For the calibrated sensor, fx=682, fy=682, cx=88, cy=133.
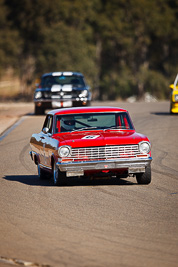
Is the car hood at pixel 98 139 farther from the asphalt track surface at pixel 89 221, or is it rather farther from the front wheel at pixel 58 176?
the asphalt track surface at pixel 89 221

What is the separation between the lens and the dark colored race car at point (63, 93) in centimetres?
2756

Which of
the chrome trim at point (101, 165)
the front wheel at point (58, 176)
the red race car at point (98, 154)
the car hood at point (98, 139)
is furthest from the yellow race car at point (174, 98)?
the chrome trim at point (101, 165)

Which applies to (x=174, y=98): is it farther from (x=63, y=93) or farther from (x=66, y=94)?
(x=63, y=93)

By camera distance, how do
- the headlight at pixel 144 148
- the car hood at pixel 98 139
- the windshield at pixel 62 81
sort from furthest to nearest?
1. the windshield at pixel 62 81
2. the headlight at pixel 144 148
3. the car hood at pixel 98 139

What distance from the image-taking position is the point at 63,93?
2767cm

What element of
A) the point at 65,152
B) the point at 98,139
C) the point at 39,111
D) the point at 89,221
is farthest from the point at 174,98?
the point at 89,221

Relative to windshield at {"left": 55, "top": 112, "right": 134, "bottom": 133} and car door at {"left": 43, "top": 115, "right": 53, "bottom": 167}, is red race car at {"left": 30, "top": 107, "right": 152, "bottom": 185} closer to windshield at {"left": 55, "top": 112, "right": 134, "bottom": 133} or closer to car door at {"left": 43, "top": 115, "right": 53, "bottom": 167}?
car door at {"left": 43, "top": 115, "right": 53, "bottom": 167}

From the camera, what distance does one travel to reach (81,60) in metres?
64.6

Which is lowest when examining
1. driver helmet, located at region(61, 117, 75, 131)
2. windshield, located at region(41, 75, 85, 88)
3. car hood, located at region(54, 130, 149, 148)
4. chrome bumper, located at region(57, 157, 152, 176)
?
windshield, located at region(41, 75, 85, 88)

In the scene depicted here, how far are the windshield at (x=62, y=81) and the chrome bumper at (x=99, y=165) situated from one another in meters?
17.1

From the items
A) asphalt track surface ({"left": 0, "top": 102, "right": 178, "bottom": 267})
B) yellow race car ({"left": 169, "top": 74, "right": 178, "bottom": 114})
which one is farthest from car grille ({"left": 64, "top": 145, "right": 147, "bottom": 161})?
yellow race car ({"left": 169, "top": 74, "right": 178, "bottom": 114})

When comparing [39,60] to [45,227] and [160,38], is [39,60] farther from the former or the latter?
[45,227]

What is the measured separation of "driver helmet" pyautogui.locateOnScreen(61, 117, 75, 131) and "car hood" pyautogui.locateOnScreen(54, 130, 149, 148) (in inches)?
19.2

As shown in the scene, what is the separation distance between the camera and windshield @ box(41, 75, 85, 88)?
92.0 ft
